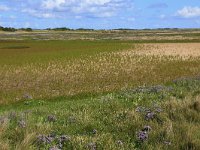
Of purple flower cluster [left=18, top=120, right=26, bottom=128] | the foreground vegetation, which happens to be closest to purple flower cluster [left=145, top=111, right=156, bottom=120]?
the foreground vegetation

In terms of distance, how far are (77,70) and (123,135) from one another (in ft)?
74.6

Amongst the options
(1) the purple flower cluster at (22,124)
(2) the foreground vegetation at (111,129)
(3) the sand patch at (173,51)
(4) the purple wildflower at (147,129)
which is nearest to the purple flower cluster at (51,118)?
(2) the foreground vegetation at (111,129)

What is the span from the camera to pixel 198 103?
11.4 meters

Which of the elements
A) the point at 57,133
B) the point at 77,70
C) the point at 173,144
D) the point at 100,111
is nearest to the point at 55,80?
the point at 77,70

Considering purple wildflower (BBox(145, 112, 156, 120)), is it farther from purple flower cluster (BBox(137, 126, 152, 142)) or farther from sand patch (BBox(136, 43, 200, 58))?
sand patch (BBox(136, 43, 200, 58))

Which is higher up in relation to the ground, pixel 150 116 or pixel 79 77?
pixel 150 116

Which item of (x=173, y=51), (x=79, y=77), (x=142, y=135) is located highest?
(x=142, y=135)

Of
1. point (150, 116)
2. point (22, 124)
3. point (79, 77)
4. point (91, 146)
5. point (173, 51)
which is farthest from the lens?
point (173, 51)

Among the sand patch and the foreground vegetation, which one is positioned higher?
the foreground vegetation

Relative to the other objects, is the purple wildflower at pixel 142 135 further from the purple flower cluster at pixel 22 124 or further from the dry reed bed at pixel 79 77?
the dry reed bed at pixel 79 77

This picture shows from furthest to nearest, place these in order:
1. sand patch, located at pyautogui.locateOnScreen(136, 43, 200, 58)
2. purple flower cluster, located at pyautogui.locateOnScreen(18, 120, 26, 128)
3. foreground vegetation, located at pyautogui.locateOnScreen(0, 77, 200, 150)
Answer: sand patch, located at pyautogui.locateOnScreen(136, 43, 200, 58) < purple flower cluster, located at pyautogui.locateOnScreen(18, 120, 26, 128) < foreground vegetation, located at pyautogui.locateOnScreen(0, 77, 200, 150)

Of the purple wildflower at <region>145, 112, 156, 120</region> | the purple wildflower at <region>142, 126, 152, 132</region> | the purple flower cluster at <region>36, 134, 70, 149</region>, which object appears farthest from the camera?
the purple wildflower at <region>145, 112, 156, 120</region>

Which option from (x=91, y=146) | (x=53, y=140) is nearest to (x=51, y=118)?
(x=53, y=140)

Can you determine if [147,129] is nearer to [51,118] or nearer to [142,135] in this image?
[142,135]
